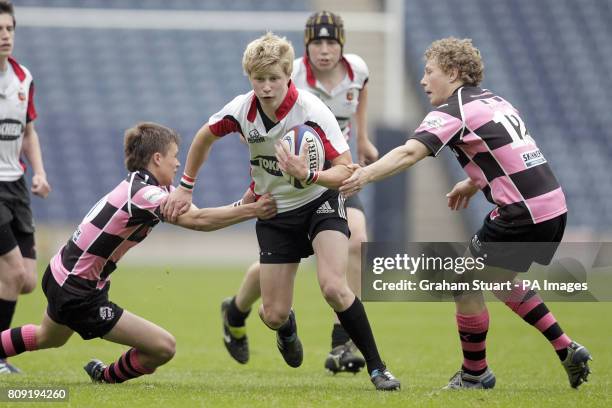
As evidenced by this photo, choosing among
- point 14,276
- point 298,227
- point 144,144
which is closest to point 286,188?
point 298,227

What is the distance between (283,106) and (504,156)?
4.10 feet

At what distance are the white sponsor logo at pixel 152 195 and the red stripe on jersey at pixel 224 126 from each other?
47 cm

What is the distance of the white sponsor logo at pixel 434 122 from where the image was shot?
17.2ft

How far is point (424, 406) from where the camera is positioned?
4652mm

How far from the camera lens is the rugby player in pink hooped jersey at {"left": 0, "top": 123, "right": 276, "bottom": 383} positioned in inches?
215

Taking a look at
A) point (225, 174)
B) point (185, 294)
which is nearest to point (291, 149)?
point (185, 294)

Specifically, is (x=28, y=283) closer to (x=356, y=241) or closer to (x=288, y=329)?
(x=288, y=329)

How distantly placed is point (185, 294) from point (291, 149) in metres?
8.13

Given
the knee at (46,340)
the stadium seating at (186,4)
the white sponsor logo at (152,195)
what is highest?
the stadium seating at (186,4)

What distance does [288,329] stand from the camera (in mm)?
6047

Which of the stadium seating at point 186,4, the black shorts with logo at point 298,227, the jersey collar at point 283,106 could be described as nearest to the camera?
the jersey collar at point 283,106

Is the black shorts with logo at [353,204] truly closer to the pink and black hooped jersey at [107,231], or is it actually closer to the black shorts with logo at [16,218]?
the pink and black hooped jersey at [107,231]

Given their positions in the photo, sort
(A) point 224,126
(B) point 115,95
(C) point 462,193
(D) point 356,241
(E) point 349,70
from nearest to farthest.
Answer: (A) point 224,126
(C) point 462,193
(D) point 356,241
(E) point 349,70
(B) point 115,95

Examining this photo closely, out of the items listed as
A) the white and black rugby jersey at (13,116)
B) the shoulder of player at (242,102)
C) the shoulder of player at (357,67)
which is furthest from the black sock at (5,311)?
the shoulder of player at (357,67)
